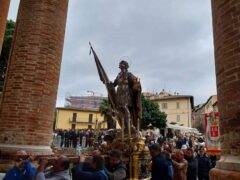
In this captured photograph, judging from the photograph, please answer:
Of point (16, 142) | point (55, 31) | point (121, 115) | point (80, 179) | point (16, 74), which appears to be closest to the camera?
point (80, 179)

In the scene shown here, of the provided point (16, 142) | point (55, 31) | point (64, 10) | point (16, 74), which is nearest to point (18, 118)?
point (16, 142)

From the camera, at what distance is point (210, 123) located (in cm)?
843

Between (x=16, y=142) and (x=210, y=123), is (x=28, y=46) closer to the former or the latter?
(x=16, y=142)

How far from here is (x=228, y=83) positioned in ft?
13.1

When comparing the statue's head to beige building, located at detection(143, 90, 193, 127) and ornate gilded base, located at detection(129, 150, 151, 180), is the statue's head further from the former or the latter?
beige building, located at detection(143, 90, 193, 127)

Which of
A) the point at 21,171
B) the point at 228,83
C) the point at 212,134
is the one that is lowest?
the point at 21,171

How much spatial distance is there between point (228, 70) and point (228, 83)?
20 centimetres

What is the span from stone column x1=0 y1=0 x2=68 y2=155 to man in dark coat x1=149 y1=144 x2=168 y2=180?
3392 mm

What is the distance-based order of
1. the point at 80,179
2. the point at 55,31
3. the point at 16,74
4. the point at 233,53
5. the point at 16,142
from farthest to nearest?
the point at 55,31 → the point at 16,74 → the point at 16,142 → the point at 233,53 → the point at 80,179

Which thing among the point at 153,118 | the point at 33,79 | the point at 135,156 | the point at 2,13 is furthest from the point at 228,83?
the point at 153,118

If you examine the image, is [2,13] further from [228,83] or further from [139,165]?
[228,83]

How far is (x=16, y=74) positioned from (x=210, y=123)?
20.0 ft

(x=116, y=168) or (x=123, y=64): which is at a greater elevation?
(x=123, y=64)

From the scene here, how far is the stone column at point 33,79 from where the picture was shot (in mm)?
6906
